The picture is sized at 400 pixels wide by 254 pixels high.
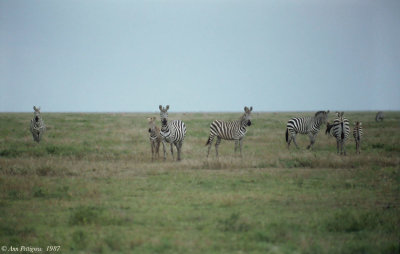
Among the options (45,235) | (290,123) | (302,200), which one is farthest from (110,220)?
(290,123)

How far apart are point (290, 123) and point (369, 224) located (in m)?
15.3

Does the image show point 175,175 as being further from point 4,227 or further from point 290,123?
point 290,123

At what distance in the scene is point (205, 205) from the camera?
32.1 ft

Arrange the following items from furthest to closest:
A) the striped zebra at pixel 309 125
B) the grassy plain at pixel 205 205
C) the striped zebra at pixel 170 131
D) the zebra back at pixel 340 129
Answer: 1. the striped zebra at pixel 309 125
2. the zebra back at pixel 340 129
3. the striped zebra at pixel 170 131
4. the grassy plain at pixel 205 205

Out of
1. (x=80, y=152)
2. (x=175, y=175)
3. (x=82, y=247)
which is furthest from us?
(x=80, y=152)

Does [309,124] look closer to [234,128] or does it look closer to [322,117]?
[322,117]

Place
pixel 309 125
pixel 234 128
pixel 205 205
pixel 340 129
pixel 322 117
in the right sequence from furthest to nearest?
pixel 309 125, pixel 322 117, pixel 234 128, pixel 340 129, pixel 205 205

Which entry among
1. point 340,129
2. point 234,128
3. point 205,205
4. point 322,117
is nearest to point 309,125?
point 322,117

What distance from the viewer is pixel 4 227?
313 inches

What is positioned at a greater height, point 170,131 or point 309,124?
point 309,124

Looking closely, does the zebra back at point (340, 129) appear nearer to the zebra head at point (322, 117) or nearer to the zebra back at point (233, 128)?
the zebra head at point (322, 117)

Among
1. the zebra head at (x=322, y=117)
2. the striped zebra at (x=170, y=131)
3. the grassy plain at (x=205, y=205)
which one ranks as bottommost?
the grassy plain at (x=205, y=205)

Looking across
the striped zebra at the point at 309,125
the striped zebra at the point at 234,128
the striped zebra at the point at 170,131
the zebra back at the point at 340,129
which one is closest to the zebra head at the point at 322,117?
the striped zebra at the point at 309,125

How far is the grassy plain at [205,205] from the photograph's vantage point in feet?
23.1
